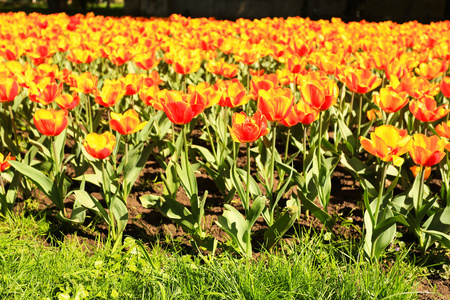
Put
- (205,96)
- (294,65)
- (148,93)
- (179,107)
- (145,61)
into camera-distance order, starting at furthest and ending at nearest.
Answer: (145,61)
(294,65)
(148,93)
(205,96)
(179,107)

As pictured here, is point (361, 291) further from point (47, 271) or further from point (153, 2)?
point (153, 2)

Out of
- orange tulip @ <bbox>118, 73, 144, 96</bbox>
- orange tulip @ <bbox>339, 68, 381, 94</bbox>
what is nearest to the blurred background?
orange tulip @ <bbox>339, 68, 381, 94</bbox>

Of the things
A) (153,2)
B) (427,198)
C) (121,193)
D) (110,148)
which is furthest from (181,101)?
(153,2)

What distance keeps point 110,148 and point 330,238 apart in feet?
4.13

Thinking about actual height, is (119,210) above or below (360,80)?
below

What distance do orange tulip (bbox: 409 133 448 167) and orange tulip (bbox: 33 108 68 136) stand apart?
1700mm

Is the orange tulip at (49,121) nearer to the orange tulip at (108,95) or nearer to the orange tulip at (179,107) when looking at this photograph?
the orange tulip at (108,95)

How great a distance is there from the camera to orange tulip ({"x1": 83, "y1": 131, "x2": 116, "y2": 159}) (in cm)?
213

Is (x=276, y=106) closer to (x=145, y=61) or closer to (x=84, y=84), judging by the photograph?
(x=84, y=84)

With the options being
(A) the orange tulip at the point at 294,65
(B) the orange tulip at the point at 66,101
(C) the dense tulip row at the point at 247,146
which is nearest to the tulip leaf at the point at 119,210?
(C) the dense tulip row at the point at 247,146

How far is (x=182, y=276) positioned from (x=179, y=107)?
0.80m

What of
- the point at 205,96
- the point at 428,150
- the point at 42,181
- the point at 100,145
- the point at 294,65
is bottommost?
the point at 42,181

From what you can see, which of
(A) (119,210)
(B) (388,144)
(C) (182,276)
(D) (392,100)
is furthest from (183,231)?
(D) (392,100)

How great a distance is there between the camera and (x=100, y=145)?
2191 millimetres
